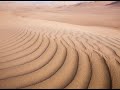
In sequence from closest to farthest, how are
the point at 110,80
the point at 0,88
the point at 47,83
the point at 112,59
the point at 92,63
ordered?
the point at 0,88 < the point at 47,83 < the point at 110,80 < the point at 92,63 < the point at 112,59

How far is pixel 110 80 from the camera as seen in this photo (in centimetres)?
183

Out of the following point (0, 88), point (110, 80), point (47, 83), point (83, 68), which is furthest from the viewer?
point (83, 68)

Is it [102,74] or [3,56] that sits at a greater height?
[3,56]

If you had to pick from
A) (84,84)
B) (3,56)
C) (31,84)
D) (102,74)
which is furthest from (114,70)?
(3,56)

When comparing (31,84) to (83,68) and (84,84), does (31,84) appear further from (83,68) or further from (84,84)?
(83,68)

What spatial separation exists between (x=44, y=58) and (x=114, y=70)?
1.04 m

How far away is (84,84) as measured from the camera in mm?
1702

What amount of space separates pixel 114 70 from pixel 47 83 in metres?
0.97

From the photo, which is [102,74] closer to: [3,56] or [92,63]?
[92,63]

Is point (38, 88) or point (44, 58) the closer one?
point (38, 88)

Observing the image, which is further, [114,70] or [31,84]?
[114,70]

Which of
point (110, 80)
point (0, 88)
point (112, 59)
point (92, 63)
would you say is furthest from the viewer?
point (112, 59)

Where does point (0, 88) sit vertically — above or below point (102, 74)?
above

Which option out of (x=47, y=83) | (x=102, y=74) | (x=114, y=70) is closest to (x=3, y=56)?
(x=47, y=83)
